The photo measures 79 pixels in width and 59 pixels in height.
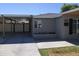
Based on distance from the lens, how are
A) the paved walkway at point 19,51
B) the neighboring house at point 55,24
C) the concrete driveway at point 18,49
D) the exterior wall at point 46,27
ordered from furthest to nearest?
1. the exterior wall at point 46,27
2. the neighboring house at point 55,24
3. the concrete driveway at point 18,49
4. the paved walkway at point 19,51

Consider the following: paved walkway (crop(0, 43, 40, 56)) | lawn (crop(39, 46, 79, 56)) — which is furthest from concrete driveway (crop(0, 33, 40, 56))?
lawn (crop(39, 46, 79, 56))

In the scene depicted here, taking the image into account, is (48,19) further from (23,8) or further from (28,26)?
(28,26)

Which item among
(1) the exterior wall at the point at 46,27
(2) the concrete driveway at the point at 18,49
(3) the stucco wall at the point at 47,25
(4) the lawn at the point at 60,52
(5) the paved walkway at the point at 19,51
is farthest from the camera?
(3) the stucco wall at the point at 47,25

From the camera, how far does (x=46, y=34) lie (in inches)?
1023

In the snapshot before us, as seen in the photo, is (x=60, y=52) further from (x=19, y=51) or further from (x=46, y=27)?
(x=46, y=27)

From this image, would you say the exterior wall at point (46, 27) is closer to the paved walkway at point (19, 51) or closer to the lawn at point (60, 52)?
the paved walkway at point (19, 51)

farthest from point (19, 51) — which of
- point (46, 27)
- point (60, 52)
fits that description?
point (46, 27)

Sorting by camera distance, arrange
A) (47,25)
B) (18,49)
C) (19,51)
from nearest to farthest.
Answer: (19,51) < (18,49) < (47,25)

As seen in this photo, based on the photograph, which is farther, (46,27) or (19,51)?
(46,27)

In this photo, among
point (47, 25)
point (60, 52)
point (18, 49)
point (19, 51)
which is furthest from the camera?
point (47, 25)

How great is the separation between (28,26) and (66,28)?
18703 millimetres

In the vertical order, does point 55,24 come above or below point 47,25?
above

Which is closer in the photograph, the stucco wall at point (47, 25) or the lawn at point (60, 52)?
the lawn at point (60, 52)

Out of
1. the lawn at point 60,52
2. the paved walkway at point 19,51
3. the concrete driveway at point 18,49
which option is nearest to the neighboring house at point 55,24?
the concrete driveway at point 18,49
